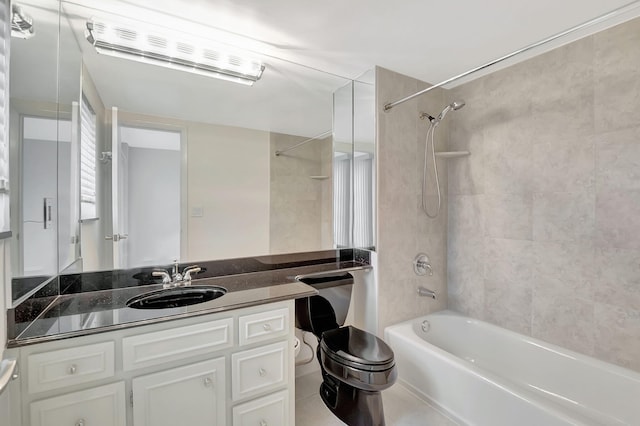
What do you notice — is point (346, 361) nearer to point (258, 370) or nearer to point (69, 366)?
point (258, 370)

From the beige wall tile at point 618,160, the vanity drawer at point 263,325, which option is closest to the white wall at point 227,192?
the vanity drawer at point 263,325

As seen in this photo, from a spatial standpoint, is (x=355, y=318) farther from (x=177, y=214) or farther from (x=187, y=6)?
(x=187, y=6)

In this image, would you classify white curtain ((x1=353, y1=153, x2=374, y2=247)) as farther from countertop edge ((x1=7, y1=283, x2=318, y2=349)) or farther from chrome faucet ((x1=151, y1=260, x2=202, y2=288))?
chrome faucet ((x1=151, y1=260, x2=202, y2=288))

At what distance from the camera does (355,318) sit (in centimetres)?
222

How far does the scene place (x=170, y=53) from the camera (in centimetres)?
165

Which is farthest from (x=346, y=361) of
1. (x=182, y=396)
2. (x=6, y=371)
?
(x=6, y=371)

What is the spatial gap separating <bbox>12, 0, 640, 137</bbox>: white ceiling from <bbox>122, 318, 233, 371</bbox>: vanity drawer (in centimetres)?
107

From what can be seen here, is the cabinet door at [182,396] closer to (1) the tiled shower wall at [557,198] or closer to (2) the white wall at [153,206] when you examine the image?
(2) the white wall at [153,206]

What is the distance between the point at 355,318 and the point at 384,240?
0.68 m

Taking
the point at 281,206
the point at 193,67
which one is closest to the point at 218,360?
the point at 281,206

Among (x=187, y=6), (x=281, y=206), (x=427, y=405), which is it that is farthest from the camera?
(x=281, y=206)

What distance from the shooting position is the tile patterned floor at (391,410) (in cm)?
171

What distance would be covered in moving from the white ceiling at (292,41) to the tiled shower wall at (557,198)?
0.25m

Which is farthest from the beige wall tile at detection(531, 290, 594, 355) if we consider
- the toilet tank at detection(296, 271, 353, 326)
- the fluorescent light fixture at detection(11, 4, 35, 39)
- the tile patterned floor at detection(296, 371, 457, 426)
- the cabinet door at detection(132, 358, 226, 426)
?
the fluorescent light fixture at detection(11, 4, 35, 39)
